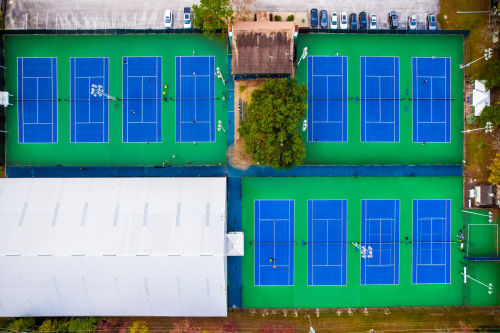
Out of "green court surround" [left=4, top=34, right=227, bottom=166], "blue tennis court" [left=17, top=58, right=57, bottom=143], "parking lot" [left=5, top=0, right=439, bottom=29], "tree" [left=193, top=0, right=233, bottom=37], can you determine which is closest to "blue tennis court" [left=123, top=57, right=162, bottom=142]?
"green court surround" [left=4, top=34, right=227, bottom=166]

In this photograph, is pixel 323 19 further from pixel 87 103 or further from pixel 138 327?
pixel 138 327

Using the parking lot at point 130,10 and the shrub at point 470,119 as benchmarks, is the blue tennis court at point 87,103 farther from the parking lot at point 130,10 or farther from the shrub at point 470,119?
the shrub at point 470,119

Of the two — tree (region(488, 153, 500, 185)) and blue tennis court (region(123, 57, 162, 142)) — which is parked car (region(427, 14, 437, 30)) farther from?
blue tennis court (region(123, 57, 162, 142))

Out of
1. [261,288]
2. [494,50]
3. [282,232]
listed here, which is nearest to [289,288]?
[261,288]

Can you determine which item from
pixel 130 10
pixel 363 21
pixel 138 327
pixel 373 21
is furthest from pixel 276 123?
pixel 138 327

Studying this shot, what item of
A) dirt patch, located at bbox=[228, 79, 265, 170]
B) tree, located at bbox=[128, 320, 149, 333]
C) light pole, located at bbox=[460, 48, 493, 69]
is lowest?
tree, located at bbox=[128, 320, 149, 333]

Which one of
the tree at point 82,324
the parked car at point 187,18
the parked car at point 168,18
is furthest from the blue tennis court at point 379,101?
the tree at point 82,324
